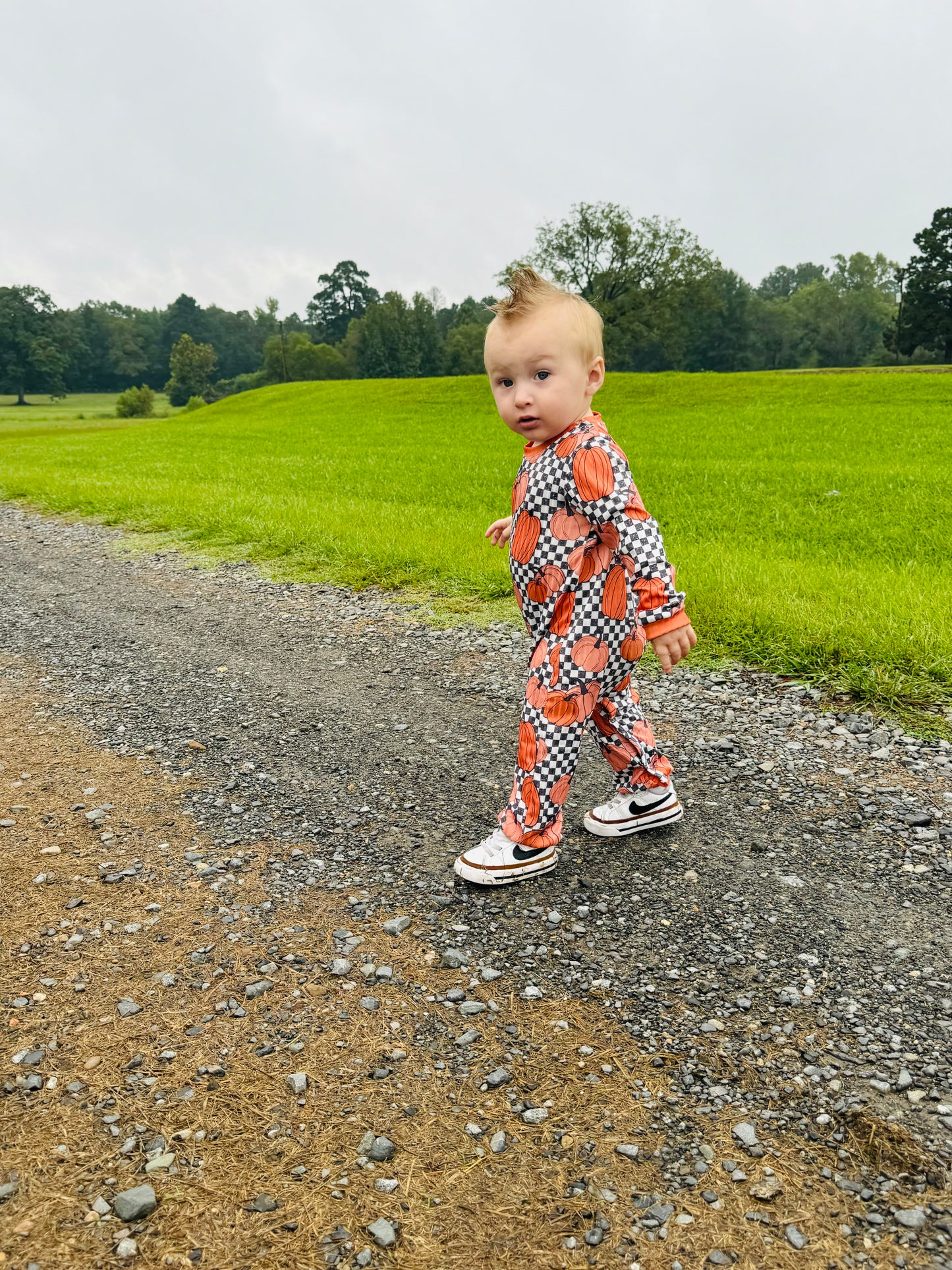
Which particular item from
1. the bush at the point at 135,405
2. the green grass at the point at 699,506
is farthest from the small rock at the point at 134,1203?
the bush at the point at 135,405

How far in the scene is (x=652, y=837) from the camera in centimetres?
361

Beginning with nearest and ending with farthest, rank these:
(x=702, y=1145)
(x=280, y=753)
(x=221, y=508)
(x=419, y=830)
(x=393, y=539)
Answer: (x=702, y=1145) < (x=419, y=830) < (x=280, y=753) < (x=393, y=539) < (x=221, y=508)

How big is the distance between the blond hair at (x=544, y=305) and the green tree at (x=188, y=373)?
96771mm

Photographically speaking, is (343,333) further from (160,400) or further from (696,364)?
(696,364)

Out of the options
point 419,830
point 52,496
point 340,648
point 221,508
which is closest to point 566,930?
point 419,830

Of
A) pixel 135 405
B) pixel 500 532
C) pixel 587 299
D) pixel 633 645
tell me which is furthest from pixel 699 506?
pixel 135 405

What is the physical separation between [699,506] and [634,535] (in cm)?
965

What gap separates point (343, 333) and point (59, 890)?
12703cm

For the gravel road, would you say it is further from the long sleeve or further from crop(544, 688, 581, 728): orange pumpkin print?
the long sleeve

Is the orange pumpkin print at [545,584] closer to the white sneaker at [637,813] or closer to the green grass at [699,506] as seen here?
the white sneaker at [637,813]

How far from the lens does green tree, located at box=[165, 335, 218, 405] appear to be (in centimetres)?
9150

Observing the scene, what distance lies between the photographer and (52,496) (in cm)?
1460

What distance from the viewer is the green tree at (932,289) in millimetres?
58375

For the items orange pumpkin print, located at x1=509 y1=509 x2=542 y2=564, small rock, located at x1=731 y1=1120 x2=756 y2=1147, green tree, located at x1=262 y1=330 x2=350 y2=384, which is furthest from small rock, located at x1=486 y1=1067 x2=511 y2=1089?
green tree, located at x1=262 y1=330 x2=350 y2=384
